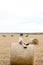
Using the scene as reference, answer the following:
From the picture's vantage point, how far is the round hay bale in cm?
1120

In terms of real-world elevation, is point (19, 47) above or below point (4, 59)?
above

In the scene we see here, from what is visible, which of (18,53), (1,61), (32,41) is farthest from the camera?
(1,61)

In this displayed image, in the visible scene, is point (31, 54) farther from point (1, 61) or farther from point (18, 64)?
point (1, 61)

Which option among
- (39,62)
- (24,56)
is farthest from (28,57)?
(39,62)

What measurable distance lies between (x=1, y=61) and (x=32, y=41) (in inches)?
151

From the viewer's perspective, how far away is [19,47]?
11.3 meters

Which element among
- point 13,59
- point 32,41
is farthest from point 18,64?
point 32,41

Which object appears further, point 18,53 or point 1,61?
point 1,61

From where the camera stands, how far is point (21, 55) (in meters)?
11.2

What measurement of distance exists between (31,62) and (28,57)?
0.40 meters

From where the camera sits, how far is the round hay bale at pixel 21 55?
1120 cm

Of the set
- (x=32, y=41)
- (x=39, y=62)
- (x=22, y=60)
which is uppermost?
(x=32, y=41)

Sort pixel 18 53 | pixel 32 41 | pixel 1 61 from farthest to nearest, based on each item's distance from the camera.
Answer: pixel 1 61, pixel 18 53, pixel 32 41

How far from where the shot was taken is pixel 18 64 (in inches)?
455
